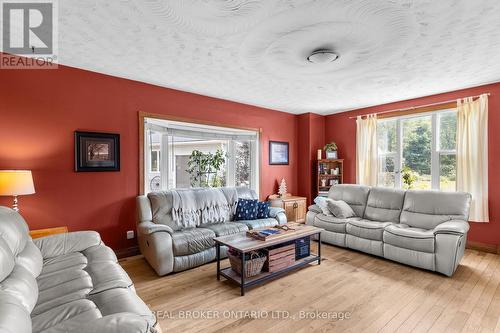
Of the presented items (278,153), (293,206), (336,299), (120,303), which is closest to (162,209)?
(120,303)

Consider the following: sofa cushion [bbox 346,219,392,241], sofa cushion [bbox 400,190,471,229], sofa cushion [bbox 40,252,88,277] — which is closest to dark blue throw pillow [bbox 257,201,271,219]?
sofa cushion [bbox 346,219,392,241]

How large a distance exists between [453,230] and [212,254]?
281cm

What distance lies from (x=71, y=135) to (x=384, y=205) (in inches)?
174

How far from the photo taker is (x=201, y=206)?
142 inches

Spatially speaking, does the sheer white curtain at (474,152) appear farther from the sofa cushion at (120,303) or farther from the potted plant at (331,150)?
the sofa cushion at (120,303)

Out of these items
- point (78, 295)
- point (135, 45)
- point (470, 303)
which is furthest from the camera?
point (135, 45)

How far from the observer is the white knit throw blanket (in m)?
3.40

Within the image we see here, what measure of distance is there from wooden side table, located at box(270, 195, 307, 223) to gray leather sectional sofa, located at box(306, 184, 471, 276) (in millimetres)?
651

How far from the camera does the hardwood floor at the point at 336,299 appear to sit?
199cm

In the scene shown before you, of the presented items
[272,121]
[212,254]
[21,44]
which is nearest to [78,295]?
[212,254]

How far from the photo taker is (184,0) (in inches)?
69.5

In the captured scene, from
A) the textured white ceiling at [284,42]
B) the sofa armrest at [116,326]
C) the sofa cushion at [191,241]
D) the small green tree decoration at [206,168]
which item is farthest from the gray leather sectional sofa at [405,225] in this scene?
the sofa armrest at [116,326]

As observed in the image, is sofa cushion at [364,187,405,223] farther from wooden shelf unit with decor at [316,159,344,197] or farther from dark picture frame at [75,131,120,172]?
dark picture frame at [75,131,120,172]

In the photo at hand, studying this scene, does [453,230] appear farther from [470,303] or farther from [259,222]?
[259,222]
